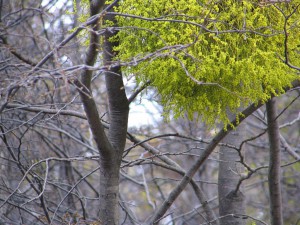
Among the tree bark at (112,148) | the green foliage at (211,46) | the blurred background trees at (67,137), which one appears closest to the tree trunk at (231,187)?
the blurred background trees at (67,137)

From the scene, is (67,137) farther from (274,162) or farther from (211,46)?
(211,46)

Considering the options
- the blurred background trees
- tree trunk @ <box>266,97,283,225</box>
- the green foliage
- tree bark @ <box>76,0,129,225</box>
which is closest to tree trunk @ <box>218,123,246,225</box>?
the blurred background trees

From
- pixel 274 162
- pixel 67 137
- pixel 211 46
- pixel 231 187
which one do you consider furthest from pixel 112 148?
pixel 67 137

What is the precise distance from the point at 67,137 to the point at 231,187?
205cm

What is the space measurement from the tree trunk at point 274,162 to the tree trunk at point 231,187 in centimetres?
26

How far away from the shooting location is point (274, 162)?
2680 mm

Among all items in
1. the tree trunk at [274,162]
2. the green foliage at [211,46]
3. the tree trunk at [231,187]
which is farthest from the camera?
the tree trunk at [231,187]

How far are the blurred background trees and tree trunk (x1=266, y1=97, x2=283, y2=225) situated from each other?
0.09 m

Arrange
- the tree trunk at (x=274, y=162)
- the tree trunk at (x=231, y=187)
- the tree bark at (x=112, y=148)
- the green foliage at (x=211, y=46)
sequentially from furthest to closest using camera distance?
the tree trunk at (x=231, y=187)
the tree trunk at (x=274, y=162)
the tree bark at (x=112, y=148)
the green foliage at (x=211, y=46)

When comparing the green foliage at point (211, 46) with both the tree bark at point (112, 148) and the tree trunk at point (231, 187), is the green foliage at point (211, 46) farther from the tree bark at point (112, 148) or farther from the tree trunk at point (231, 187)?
the tree trunk at point (231, 187)

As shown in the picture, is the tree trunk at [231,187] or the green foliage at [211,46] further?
the tree trunk at [231,187]

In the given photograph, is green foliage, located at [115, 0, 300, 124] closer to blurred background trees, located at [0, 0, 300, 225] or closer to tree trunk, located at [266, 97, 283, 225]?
blurred background trees, located at [0, 0, 300, 225]

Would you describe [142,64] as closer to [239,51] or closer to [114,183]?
[239,51]

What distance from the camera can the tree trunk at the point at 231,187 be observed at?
3.01 meters
